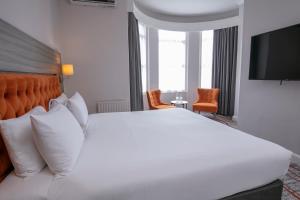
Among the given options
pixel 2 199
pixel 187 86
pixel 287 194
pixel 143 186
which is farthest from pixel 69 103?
pixel 187 86

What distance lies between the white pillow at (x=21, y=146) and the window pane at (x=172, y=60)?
14.7ft

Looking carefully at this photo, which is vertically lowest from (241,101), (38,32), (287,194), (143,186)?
(287,194)

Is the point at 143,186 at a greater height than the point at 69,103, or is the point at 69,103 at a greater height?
the point at 69,103

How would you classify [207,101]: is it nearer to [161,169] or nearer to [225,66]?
[225,66]

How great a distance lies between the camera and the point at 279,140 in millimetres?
2584

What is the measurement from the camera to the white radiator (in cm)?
355

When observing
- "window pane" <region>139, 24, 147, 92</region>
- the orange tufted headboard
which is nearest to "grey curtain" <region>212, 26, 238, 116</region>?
"window pane" <region>139, 24, 147, 92</region>

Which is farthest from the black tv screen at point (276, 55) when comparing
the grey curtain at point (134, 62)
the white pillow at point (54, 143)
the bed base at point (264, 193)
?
the white pillow at point (54, 143)

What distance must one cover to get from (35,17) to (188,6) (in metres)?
3.57

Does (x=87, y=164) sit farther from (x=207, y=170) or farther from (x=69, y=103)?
(x=69, y=103)

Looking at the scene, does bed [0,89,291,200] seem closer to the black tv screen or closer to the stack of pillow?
the stack of pillow

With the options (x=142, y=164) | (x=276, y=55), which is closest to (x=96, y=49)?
(x=142, y=164)

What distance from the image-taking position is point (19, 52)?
152cm

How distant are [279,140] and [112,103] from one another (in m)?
2.94
